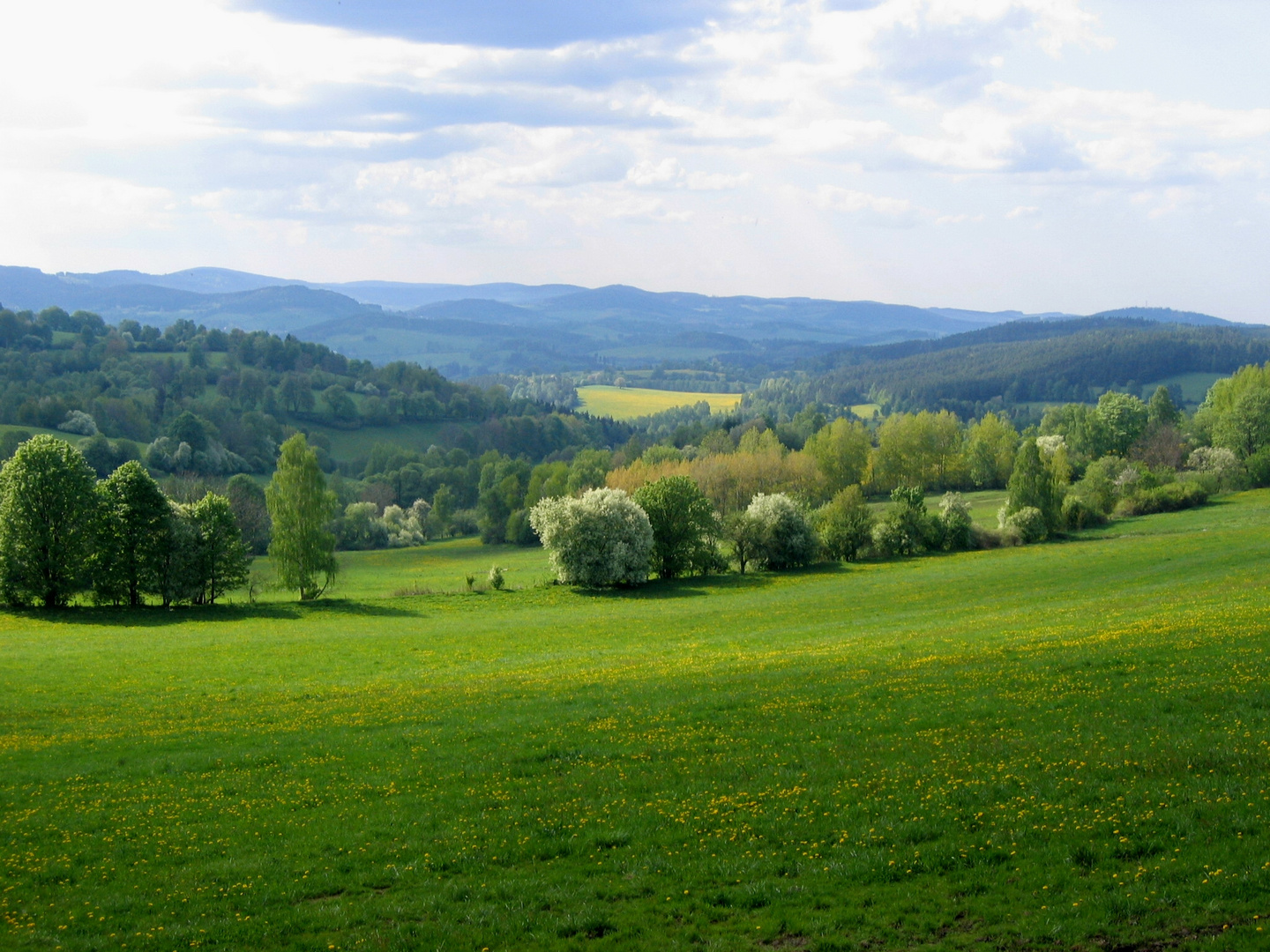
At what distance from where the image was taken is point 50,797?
725 inches

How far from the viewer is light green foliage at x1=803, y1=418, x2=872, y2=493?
12344 cm

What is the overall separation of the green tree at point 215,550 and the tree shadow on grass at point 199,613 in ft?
4.65

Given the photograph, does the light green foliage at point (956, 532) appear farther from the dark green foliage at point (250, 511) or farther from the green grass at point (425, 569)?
the dark green foliage at point (250, 511)

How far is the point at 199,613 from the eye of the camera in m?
53.8

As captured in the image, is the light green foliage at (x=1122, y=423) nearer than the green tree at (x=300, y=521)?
No

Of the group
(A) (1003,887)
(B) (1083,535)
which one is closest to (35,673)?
(A) (1003,887)

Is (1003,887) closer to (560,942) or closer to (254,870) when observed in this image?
(560,942)

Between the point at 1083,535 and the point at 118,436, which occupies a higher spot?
the point at 118,436

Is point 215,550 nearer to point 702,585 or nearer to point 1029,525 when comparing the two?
point 702,585

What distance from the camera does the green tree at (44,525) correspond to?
2018 inches

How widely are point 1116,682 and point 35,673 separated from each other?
36534 millimetres

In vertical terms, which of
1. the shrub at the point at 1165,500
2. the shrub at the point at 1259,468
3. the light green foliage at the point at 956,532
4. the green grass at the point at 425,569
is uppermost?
the shrub at the point at 1259,468

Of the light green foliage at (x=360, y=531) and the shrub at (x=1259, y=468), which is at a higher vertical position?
the shrub at (x=1259, y=468)

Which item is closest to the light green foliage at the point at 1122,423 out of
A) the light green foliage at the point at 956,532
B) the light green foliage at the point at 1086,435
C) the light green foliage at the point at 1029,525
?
the light green foliage at the point at 1086,435
